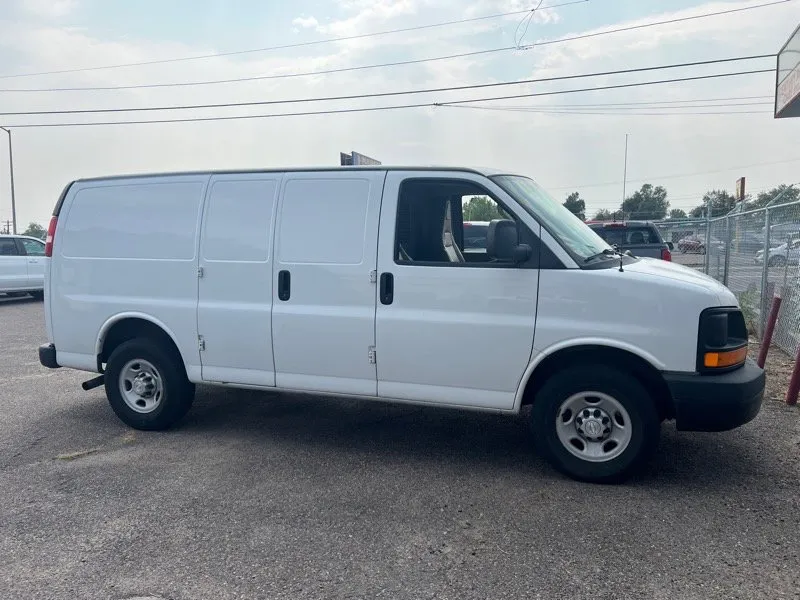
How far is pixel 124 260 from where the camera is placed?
592 centimetres

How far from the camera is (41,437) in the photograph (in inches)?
233

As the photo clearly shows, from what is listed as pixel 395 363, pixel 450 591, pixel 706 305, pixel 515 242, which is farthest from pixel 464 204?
pixel 450 591

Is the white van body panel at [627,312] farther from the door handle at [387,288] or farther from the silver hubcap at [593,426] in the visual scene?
the door handle at [387,288]

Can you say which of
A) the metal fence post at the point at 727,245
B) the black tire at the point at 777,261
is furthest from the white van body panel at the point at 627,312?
the metal fence post at the point at 727,245

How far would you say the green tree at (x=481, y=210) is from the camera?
4969mm

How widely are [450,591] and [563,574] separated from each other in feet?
1.99

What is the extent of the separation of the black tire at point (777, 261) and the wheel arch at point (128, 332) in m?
7.69

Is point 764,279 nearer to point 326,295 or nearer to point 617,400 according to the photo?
point 617,400

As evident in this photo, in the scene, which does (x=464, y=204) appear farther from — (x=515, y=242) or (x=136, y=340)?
(x=136, y=340)

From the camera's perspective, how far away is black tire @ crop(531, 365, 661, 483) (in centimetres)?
451

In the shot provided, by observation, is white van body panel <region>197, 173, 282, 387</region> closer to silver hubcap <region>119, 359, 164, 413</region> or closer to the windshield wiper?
silver hubcap <region>119, 359, 164, 413</region>

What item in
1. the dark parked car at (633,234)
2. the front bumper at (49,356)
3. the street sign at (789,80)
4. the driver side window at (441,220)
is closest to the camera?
the driver side window at (441,220)

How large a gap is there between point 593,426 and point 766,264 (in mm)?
6429

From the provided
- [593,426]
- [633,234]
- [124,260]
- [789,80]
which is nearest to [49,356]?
[124,260]
